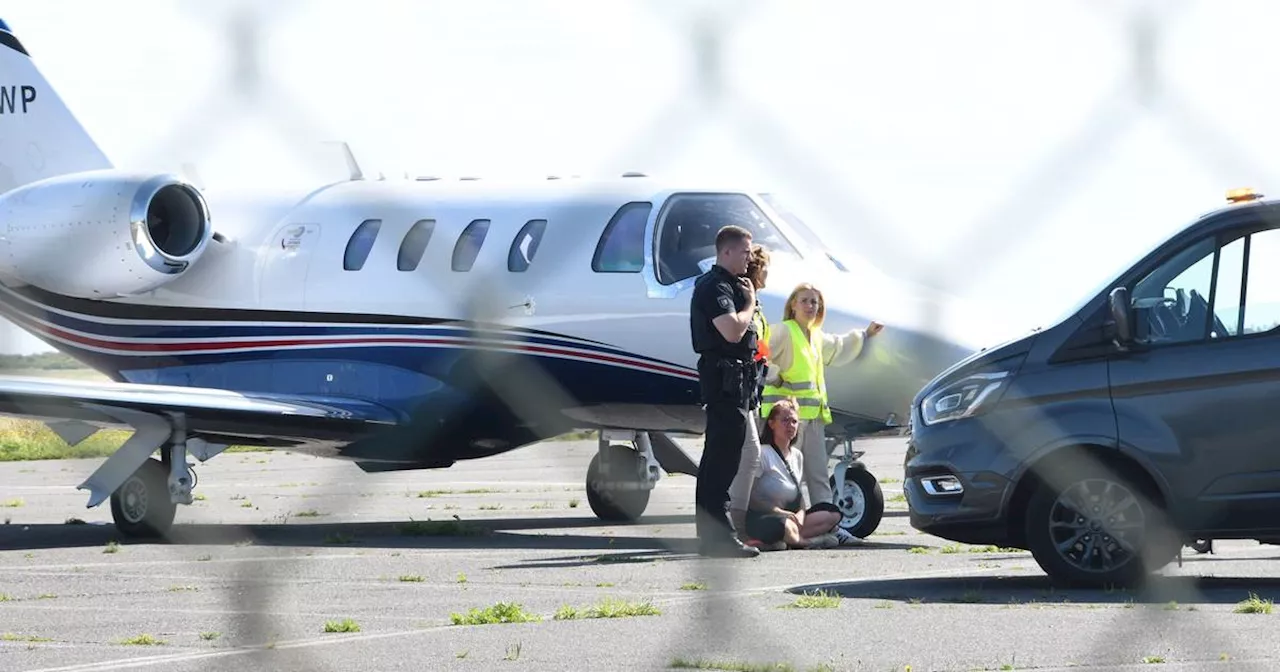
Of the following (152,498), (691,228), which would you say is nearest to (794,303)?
(691,228)

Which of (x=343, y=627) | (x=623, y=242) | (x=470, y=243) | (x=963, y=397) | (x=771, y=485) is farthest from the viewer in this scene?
(x=470, y=243)

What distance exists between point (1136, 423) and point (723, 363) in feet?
7.31

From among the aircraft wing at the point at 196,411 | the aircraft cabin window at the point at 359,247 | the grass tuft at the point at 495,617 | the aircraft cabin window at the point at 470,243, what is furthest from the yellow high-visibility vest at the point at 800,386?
the aircraft cabin window at the point at 359,247

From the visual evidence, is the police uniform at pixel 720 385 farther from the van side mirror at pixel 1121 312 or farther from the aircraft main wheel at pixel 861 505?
the aircraft main wheel at pixel 861 505

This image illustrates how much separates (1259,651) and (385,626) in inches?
134

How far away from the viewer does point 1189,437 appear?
8.76 metres

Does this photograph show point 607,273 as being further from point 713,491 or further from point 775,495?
point 713,491

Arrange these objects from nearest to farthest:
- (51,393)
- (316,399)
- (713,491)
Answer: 1. (713,491)
2. (51,393)
3. (316,399)

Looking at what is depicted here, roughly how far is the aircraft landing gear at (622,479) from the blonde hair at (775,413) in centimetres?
354

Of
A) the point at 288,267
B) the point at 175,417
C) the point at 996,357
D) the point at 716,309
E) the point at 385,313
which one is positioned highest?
the point at 716,309

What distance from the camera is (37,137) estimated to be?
53.4ft

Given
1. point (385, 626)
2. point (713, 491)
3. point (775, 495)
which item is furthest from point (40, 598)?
point (775, 495)

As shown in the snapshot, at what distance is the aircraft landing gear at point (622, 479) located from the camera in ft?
50.9

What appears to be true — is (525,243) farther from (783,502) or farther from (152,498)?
(783,502)
